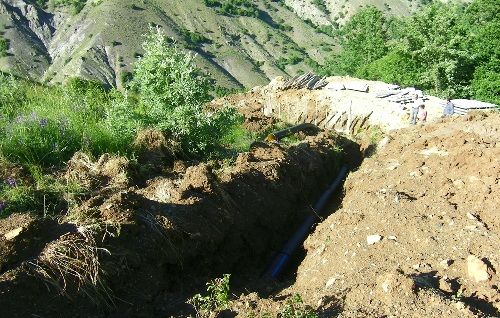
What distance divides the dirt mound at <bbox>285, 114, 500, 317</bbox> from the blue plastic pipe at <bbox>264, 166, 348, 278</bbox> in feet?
1.52

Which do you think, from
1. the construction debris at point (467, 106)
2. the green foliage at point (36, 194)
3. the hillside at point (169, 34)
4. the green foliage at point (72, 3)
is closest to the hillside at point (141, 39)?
the hillside at point (169, 34)

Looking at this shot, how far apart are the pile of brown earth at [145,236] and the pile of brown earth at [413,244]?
3.22 feet

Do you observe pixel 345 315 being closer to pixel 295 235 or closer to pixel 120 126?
pixel 295 235

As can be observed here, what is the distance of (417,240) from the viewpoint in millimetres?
5703

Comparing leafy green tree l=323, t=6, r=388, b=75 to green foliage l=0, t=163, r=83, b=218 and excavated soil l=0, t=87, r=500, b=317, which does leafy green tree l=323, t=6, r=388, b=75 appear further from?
green foliage l=0, t=163, r=83, b=218

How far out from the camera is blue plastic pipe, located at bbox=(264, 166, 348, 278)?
6.60 metres

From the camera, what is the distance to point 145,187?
5.91 meters

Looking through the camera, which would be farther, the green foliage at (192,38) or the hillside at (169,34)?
the green foliage at (192,38)

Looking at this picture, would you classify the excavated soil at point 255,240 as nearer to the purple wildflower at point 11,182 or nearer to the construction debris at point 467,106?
the purple wildflower at point 11,182

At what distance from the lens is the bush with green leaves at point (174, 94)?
23.2ft

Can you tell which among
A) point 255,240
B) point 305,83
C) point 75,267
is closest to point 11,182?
point 75,267

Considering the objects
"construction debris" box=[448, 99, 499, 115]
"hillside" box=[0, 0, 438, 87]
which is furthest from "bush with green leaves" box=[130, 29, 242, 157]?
"hillside" box=[0, 0, 438, 87]

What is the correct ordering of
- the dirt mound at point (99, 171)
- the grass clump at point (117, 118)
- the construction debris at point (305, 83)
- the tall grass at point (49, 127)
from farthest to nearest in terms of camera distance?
the construction debris at point (305, 83) → the grass clump at point (117, 118) → the tall grass at point (49, 127) → the dirt mound at point (99, 171)

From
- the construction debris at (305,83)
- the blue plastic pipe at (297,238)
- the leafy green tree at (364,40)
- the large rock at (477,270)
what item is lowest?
the leafy green tree at (364,40)
